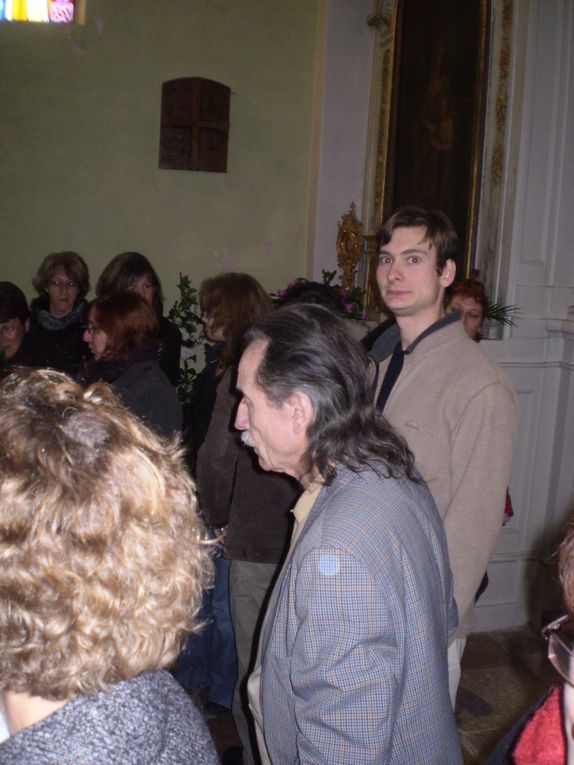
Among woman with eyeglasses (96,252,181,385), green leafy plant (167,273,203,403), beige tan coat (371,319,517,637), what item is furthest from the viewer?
green leafy plant (167,273,203,403)

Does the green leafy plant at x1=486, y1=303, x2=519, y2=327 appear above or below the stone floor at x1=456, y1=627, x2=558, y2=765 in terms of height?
above

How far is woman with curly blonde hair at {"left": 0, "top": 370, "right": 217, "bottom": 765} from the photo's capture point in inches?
38.4

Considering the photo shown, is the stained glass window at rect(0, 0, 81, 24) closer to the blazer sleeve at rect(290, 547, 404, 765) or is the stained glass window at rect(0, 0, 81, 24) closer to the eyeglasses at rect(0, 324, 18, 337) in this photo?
the eyeglasses at rect(0, 324, 18, 337)

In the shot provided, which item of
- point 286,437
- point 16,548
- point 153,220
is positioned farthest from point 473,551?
point 153,220

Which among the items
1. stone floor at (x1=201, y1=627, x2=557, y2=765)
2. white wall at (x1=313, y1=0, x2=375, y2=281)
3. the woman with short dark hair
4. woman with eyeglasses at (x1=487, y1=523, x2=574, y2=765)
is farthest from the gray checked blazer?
white wall at (x1=313, y1=0, x2=375, y2=281)

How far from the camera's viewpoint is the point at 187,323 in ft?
22.1

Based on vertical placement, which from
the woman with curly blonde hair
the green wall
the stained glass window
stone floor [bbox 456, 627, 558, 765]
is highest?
the stained glass window

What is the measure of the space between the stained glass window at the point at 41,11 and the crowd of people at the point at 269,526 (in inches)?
172

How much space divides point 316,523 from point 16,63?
6.01 meters

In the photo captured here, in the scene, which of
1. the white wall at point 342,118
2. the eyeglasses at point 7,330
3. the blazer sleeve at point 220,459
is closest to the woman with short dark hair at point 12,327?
the eyeglasses at point 7,330

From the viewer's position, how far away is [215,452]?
2834 mm

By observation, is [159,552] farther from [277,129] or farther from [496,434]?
[277,129]

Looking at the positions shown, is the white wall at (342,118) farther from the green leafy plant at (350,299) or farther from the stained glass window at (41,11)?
the stained glass window at (41,11)

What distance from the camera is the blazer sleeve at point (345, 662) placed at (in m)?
1.41
